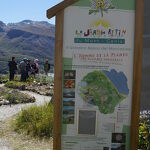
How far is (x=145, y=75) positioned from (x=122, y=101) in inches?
128

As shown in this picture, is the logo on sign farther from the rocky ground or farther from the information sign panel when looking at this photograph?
the rocky ground

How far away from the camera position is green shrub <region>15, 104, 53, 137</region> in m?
8.60

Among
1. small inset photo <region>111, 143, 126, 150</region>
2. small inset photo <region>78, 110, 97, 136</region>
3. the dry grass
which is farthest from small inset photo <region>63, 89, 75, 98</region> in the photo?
the dry grass

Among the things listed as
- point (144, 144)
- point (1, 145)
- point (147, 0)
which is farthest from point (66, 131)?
point (147, 0)

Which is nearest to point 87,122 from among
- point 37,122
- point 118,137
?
point 118,137

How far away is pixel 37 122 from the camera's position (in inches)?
356

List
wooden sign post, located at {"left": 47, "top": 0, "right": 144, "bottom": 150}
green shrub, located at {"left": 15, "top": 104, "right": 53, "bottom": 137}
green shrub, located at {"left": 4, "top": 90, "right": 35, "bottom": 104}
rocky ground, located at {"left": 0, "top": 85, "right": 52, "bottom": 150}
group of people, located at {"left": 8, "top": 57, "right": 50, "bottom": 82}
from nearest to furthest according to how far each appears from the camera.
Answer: wooden sign post, located at {"left": 47, "top": 0, "right": 144, "bottom": 150}, rocky ground, located at {"left": 0, "top": 85, "right": 52, "bottom": 150}, green shrub, located at {"left": 15, "top": 104, "right": 53, "bottom": 137}, green shrub, located at {"left": 4, "top": 90, "right": 35, "bottom": 104}, group of people, located at {"left": 8, "top": 57, "right": 50, "bottom": 82}

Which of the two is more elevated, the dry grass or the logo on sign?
the logo on sign

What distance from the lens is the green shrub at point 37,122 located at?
8602 millimetres

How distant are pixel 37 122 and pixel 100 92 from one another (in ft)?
12.5

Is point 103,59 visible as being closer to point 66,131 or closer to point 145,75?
point 66,131

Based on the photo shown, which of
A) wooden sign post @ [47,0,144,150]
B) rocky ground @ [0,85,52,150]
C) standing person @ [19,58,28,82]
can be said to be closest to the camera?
wooden sign post @ [47,0,144,150]

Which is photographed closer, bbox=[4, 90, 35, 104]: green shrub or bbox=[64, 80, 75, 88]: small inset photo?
bbox=[64, 80, 75, 88]: small inset photo

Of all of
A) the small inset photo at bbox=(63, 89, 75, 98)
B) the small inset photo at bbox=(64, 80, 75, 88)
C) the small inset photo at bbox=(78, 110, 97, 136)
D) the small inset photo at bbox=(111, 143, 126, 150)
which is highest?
the small inset photo at bbox=(64, 80, 75, 88)
